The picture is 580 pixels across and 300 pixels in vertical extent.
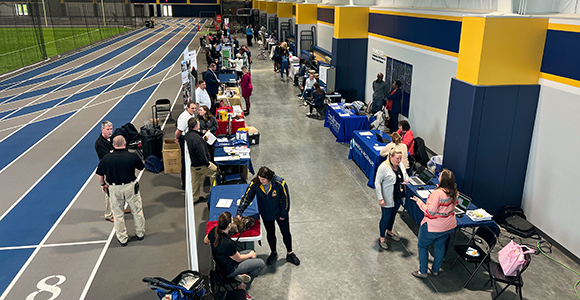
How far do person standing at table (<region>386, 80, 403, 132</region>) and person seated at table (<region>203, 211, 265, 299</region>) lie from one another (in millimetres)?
8117

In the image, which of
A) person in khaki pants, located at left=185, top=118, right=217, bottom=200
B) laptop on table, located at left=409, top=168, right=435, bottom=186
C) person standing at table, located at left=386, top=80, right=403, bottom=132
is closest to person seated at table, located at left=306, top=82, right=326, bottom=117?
person standing at table, located at left=386, top=80, right=403, bottom=132

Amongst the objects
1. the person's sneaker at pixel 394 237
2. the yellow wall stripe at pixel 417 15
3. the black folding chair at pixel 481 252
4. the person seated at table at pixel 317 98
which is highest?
the yellow wall stripe at pixel 417 15

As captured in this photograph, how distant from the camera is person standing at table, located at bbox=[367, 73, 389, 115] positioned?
41.5 feet

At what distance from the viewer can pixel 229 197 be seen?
693 centimetres

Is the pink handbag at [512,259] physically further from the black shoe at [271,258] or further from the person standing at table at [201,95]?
the person standing at table at [201,95]

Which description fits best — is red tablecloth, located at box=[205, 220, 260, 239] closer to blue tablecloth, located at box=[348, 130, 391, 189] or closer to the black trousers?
the black trousers

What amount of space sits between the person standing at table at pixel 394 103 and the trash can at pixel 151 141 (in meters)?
6.66

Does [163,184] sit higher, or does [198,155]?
[198,155]

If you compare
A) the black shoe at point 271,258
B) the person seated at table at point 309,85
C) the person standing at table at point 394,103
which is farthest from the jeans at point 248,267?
the person seated at table at point 309,85

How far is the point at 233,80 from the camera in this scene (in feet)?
53.8

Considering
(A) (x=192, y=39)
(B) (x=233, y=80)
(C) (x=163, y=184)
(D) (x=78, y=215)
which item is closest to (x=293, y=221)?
(C) (x=163, y=184)

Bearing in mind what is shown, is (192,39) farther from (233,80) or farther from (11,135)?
(11,135)

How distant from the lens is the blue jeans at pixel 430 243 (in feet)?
19.1

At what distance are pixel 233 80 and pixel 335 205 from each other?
9.37 meters
